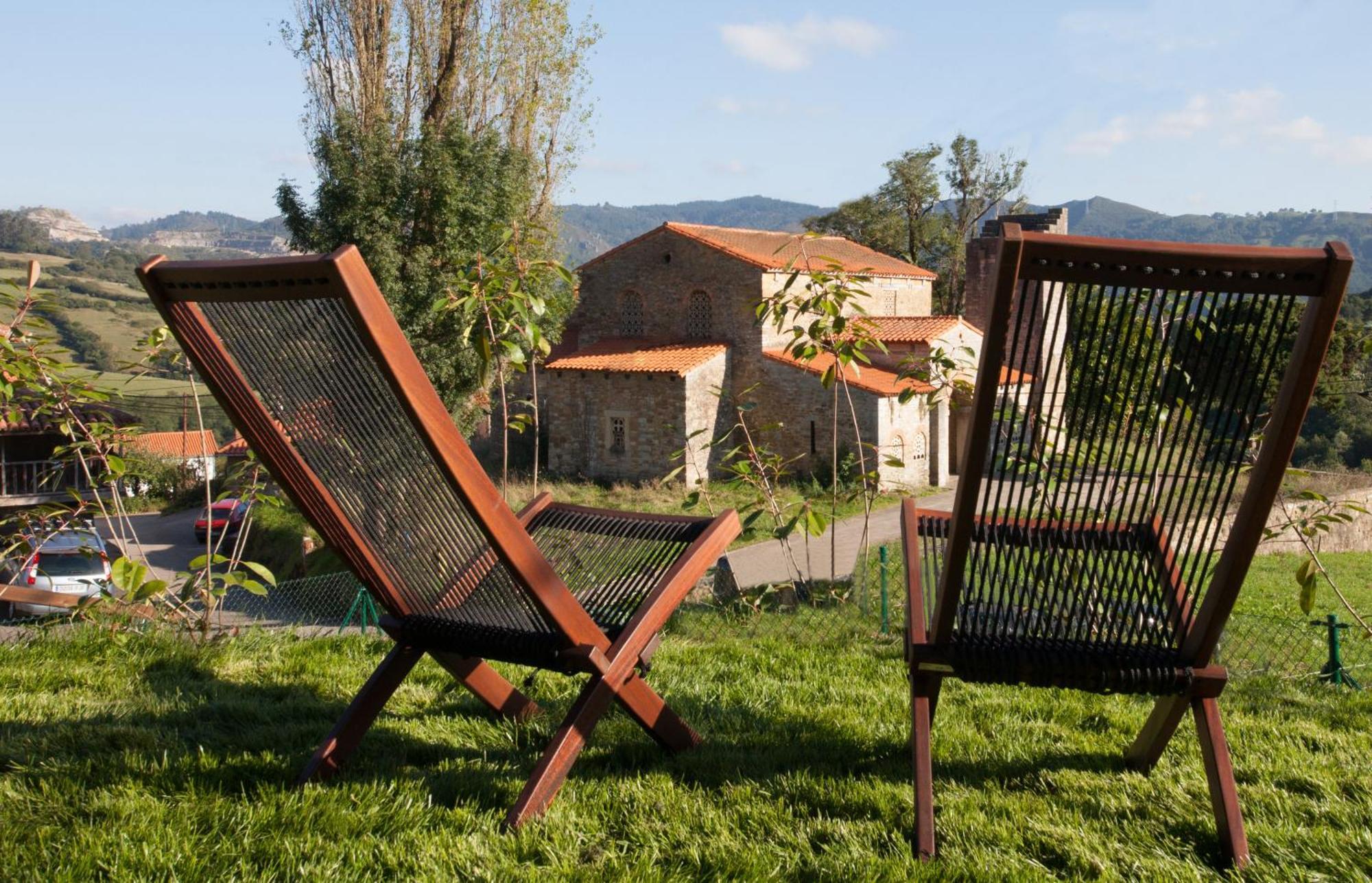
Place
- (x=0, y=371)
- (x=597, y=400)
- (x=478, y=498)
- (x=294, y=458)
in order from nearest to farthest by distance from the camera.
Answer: (x=478, y=498) → (x=294, y=458) → (x=0, y=371) → (x=597, y=400)

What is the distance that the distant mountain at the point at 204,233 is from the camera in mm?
139500

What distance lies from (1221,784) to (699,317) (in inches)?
968

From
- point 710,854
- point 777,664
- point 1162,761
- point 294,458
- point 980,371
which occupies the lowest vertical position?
point 777,664

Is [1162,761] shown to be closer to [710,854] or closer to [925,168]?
[710,854]

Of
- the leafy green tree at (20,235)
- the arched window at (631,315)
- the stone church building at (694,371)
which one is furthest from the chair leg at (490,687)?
the leafy green tree at (20,235)

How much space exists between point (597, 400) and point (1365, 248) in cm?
12121

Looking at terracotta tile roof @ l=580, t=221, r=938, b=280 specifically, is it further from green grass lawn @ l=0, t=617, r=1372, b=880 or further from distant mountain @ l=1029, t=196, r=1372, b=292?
distant mountain @ l=1029, t=196, r=1372, b=292

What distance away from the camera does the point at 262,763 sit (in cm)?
312

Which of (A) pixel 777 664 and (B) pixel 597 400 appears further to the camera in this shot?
(B) pixel 597 400

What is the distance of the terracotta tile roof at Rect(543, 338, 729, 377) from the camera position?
25.0 m

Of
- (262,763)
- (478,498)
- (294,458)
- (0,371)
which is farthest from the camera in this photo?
(0,371)

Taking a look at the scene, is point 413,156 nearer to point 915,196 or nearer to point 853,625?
point 853,625

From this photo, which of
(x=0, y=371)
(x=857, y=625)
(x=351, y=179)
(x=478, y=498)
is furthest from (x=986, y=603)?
(x=351, y=179)

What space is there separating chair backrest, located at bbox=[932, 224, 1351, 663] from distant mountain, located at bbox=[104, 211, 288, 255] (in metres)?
125
